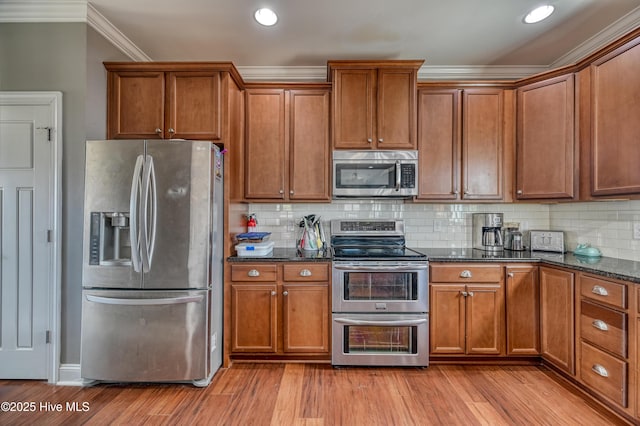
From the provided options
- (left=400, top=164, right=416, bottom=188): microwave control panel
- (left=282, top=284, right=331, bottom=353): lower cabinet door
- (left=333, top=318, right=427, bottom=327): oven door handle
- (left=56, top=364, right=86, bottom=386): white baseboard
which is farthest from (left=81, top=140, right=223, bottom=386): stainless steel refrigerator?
(left=400, top=164, right=416, bottom=188): microwave control panel

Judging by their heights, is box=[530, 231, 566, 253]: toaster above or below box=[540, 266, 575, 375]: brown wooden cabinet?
above

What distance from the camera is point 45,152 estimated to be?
231cm

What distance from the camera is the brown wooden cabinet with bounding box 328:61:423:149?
9.12ft

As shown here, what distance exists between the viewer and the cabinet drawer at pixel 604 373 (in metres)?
1.85

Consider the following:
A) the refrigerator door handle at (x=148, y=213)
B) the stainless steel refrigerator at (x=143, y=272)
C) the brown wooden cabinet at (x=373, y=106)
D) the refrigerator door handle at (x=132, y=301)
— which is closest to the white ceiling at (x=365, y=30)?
the brown wooden cabinet at (x=373, y=106)

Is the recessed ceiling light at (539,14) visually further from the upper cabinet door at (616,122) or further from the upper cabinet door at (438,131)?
the upper cabinet door at (438,131)

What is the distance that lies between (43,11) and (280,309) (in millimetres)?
2891

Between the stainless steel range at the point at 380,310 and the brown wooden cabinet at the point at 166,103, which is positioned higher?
the brown wooden cabinet at the point at 166,103

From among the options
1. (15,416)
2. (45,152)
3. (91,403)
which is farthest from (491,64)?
(15,416)

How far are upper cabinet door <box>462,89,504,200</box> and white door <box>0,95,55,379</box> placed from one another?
11.3ft

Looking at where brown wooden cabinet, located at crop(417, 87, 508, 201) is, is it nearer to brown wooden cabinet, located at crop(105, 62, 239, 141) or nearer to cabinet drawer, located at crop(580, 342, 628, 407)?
cabinet drawer, located at crop(580, 342, 628, 407)

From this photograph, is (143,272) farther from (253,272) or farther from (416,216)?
(416,216)

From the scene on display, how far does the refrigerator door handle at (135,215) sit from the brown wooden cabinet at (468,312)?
7.50 ft

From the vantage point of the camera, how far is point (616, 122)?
2184mm
